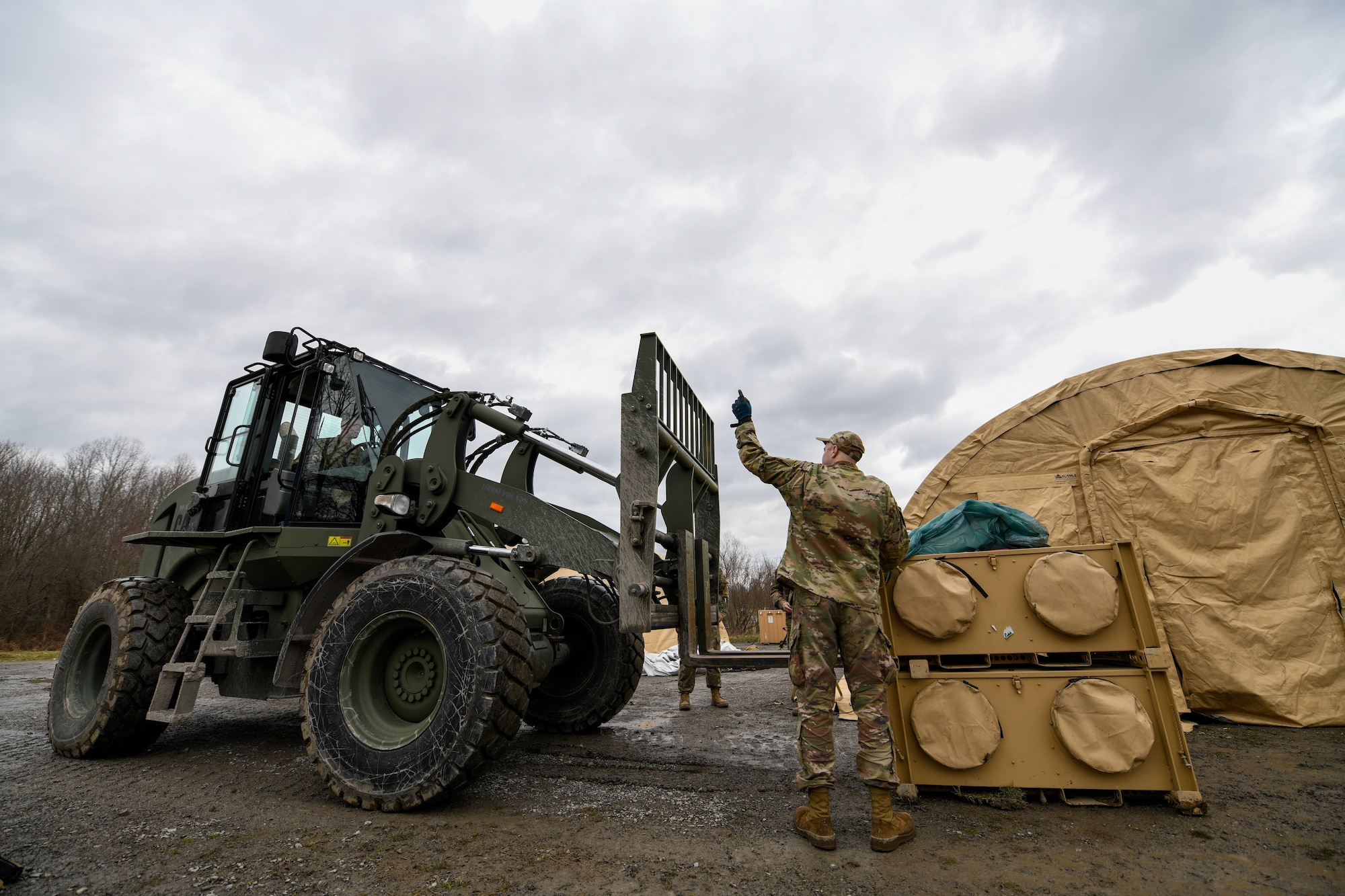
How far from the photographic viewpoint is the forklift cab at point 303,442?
16.3 feet

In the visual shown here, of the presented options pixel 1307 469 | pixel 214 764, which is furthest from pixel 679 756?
pixel 1307 469

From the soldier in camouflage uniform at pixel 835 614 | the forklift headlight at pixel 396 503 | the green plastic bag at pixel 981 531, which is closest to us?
the soldier in camouflage uniform at pixel 835 614

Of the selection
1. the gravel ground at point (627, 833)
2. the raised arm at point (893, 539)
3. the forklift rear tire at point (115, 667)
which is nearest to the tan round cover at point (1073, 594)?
the raised arm at point (893, 539)

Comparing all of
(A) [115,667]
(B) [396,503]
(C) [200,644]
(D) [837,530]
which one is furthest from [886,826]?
(A) [115,667]

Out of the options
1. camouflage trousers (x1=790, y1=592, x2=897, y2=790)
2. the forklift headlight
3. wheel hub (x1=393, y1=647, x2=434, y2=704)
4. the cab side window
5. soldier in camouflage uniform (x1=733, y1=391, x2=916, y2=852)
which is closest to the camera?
soldier in camouflage uniform (x1=733, y1=391, x2=916, y2=852)

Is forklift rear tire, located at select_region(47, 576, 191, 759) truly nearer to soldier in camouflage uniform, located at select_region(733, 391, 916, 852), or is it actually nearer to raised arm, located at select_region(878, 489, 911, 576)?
soldier in camouflage uniform, located at select_region(733, 391, 916, 852)

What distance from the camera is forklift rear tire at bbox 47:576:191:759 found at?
178 inches

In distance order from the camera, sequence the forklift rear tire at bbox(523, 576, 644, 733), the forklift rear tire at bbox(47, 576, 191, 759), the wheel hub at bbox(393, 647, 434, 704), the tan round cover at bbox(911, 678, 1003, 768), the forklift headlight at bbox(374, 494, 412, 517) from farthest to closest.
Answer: the forklift rear tire at bbox(523, 576, 644, 733)
the forklift rear tire at bbox(47, 576, 191, 759)
the forklift headlight at bbox(374, 494, 412, 517)
the wheel hub at bbox(393, 647, 434, 704)
the tan round cover at bbox(911, 678, 1003, 768)

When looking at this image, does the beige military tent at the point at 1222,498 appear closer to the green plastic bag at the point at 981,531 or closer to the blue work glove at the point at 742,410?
the green plastic bag at the point at 981,531

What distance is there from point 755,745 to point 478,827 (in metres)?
2.51

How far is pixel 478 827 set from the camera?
10.2 feet

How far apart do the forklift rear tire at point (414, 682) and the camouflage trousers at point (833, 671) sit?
55.2 inches

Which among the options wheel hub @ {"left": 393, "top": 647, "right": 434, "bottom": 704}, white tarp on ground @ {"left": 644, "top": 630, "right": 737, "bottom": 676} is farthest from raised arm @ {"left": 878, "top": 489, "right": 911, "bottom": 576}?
white tarp on ground @ {"left": 644, "top": 630, "right": 737, "bottom": 676}

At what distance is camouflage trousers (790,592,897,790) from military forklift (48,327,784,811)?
48 cm
